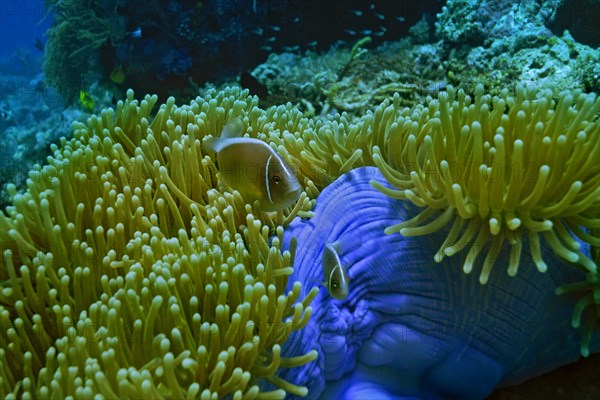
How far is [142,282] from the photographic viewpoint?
66.1 inches

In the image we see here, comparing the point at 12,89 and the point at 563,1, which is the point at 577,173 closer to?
the point at 563,1

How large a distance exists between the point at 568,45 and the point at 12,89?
50.6ft

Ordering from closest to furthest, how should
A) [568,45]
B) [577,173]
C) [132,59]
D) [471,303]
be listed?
[577,173] < [471,303] < [568,45] < [132,59]

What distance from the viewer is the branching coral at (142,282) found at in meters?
1.50

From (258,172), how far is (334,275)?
529mm

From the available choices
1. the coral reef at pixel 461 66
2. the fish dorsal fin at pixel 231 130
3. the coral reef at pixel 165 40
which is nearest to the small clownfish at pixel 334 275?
the fish dorsal fin at pixel 231 130

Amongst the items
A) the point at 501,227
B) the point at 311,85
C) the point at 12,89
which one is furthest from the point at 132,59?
the point at 12,89

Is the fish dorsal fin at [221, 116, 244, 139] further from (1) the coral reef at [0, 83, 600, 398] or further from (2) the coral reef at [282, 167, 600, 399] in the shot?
(2) the coral reef at [282, 167, 600, 399]

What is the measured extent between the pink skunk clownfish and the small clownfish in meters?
0.28

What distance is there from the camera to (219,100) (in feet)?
9.35

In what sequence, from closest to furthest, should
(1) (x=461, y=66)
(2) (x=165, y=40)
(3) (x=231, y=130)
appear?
(3) (x=231, y=130) → (1) (x=461, y=66) → (2) (x=165, y=40)

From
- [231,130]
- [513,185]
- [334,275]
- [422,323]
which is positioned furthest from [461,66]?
[334,275]

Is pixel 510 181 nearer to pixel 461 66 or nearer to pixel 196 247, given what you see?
pixel 196 247

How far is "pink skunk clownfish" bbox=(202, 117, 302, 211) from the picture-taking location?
1.86 m
